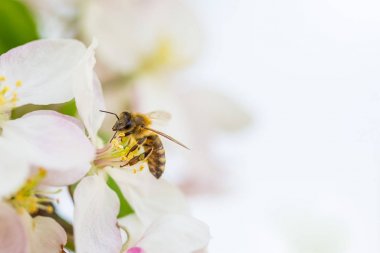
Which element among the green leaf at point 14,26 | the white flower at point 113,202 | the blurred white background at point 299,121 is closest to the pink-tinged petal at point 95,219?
the white flower at point 113,202

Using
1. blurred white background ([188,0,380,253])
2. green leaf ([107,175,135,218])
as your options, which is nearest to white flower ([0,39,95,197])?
green leaf ([107,175,135,218])

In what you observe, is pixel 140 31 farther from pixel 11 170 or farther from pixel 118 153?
pixel 11 170

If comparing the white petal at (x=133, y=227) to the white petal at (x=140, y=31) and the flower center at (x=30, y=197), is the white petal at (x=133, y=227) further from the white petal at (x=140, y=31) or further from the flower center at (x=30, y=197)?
the white petal at (x=140, y=31)

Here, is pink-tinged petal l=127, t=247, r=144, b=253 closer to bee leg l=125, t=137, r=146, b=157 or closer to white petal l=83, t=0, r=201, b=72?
bee leg l=125, t=137, r=146, b=157

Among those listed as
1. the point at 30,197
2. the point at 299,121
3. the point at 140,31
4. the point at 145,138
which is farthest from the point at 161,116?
the point at 299,121

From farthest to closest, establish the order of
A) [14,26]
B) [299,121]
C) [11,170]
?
[299,121] → [14,26] → [11,170]
